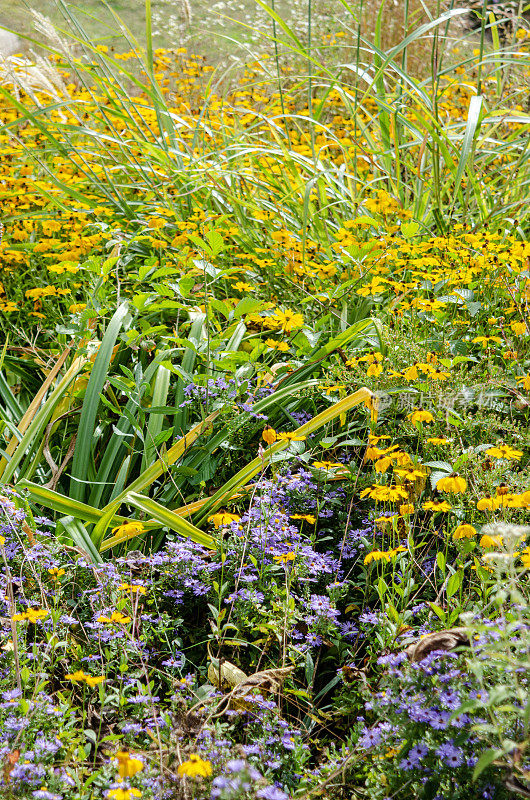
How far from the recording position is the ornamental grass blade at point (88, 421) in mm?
2031

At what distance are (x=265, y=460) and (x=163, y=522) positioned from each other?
0.31 metres

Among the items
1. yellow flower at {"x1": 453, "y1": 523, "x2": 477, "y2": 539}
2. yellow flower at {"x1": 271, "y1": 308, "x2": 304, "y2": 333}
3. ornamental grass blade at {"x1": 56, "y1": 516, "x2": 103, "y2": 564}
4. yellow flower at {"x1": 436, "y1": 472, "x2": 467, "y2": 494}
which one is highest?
yellow flower at {"x1": 271, "y1": 308, "x2": 304, "y2": 333}

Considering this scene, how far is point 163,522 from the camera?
175 cm

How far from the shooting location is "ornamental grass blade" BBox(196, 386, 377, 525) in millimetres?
1892

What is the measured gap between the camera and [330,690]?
1574mm

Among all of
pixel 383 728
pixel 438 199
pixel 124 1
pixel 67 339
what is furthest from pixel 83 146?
pixel 124 1

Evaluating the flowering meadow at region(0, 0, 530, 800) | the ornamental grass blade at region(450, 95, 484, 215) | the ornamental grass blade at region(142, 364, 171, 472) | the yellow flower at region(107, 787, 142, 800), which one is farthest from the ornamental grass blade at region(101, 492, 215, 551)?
the ornamental grass blade at region(450, 95, 484, 215)

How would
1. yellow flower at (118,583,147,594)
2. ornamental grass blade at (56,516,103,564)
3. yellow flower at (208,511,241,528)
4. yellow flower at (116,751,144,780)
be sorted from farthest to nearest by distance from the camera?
ornamental grass blade at (56,516,103,564) < yellow flower at (208,511,241,528) < yellow flower at (118,583,147,594) < yellow flower at (116,751,144,780)

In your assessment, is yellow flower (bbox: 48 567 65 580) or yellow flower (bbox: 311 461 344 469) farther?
yellow flower (bbox: 311 461 344 469)

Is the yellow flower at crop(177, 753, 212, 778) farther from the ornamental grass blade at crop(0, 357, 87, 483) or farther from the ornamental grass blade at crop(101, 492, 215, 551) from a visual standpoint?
the ornamental grass blade at crop(0, 357, 87, 483)

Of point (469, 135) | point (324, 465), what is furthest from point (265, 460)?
point (469, 135)

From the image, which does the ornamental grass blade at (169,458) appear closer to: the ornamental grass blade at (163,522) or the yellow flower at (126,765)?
the ornamental grass blade at (163,522)

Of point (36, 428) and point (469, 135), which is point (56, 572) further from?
point (469, 135)

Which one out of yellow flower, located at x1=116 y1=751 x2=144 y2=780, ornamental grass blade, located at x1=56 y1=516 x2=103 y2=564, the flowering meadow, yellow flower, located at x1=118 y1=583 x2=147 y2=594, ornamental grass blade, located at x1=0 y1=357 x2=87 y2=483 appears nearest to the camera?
yellow flower, located at x1=116 y1=751 x2=144 y2=780
